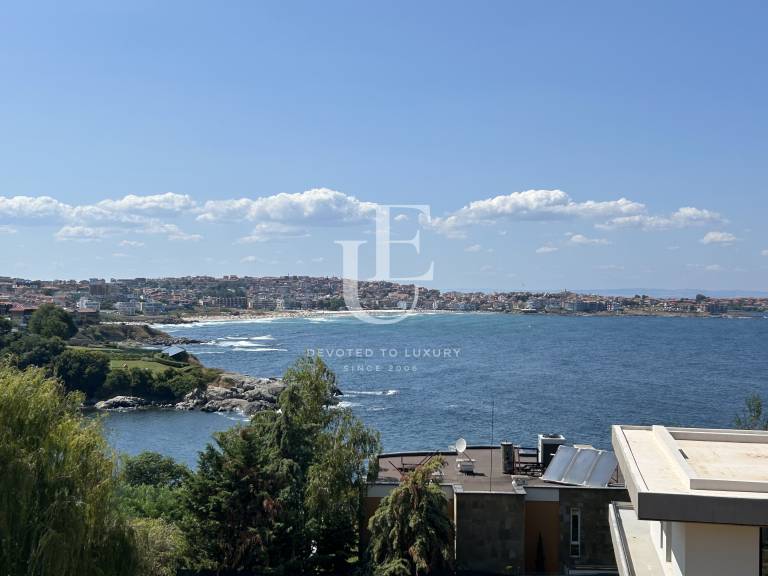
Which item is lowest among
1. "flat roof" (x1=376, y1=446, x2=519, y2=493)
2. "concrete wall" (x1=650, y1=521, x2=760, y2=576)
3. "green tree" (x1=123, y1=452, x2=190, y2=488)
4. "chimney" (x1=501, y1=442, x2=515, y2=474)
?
"green tree" (x1=123, y1=452, x2=190, y2=488)

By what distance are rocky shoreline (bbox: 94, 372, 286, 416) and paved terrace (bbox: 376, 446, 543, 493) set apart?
41.6 m

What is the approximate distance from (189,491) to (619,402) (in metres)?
50.3

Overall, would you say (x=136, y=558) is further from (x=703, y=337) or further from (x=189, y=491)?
(x=703, y=337)

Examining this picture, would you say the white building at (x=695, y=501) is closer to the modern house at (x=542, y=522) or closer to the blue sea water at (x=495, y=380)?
the modern house at (x=542, y=522)

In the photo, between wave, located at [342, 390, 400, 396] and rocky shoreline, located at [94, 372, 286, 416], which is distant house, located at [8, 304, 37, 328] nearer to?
rocky shoreline, located at [94, 372, 286, 416]

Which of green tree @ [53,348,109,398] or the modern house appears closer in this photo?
the modern house

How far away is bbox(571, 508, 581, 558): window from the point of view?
15852 millimetres

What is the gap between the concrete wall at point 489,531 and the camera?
1574cm

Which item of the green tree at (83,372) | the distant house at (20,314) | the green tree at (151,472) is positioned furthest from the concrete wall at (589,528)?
the distant house at (20,314)

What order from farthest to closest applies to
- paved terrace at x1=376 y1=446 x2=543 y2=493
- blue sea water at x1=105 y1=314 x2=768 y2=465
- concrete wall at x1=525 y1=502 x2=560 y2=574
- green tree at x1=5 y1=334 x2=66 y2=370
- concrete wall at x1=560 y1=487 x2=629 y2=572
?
green tree at x1=5 y1=334 x2=66 y2=370
blue sea water at x1=105 y1=314 x2=768 y2=465
paved terrace at x1=376 y1=446 x2=543 y2=493
concrete wall at x1=525 y1=502 x2=560 y2=574
concrete wall at x1=560 y1=487 x2=629 y2=572

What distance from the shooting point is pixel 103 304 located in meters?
180

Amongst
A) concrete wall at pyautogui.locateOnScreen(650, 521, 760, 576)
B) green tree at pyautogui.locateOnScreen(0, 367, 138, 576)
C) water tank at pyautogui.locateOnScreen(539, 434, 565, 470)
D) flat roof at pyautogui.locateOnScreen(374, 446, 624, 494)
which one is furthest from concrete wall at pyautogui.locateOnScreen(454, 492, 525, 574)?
concrete wall at pyautogui.locateOnScreen(650, 521, 760, 576)

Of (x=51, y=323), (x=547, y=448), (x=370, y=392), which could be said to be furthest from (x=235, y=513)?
(x=51, y=323)

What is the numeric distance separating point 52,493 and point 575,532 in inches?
393
